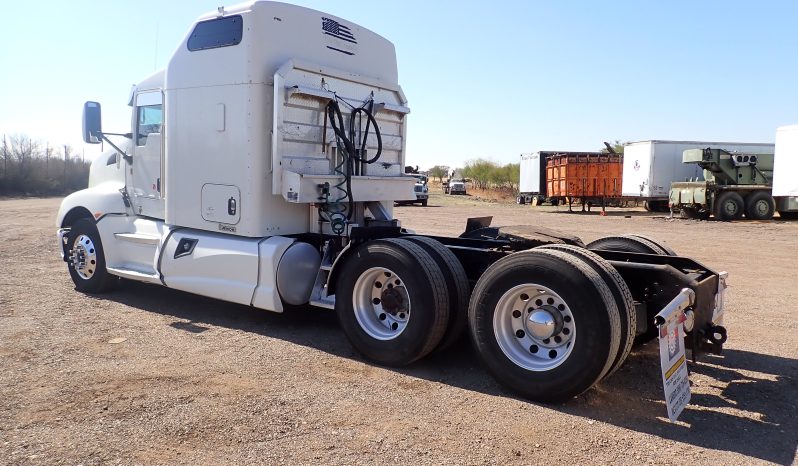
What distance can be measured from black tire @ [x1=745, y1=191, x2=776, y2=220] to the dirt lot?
785 inches

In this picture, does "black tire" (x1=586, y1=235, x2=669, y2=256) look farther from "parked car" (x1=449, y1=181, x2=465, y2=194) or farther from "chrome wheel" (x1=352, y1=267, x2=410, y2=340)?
"parked car" (x1=449, y1=181, x2=465, y2=194)

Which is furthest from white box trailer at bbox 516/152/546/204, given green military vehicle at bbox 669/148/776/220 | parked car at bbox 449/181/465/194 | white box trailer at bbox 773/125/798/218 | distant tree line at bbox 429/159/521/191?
distant tree line at bbox 429/159/521/191

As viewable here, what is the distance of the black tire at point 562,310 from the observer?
422 centimetres

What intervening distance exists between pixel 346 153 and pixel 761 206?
23.2 meters

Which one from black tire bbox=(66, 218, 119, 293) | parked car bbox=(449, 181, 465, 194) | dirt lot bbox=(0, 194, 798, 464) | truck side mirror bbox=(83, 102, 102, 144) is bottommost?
dirt lot bbox=(0, 194, 798, 464)

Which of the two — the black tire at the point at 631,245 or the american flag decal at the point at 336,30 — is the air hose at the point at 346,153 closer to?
the american flag decal at the point at 336,30

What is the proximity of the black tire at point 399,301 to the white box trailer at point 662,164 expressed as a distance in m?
26.0

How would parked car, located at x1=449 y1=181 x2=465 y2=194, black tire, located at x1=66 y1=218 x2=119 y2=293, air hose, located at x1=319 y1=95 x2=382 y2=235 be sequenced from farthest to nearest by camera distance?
parked car, located at x1=449 y1=181 x2=465 y2=194 → black tire, located at x1=66 y1=218 x2=119 y2=293 → air hose, located at x1=319 y1=95 x2=382 y2=235

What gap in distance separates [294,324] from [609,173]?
29.3 metres

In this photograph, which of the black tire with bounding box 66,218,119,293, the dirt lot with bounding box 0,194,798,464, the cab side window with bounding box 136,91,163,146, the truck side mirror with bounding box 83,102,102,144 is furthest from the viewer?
the black tire with bounding box 66,218,119,293

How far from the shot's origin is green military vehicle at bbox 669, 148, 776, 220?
976 inches

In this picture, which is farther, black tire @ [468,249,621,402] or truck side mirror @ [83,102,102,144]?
truck side mirror @ [83,102,102,144]

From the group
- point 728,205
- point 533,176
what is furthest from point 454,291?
point 533,176

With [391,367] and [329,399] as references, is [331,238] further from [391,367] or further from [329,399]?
[329,399]
